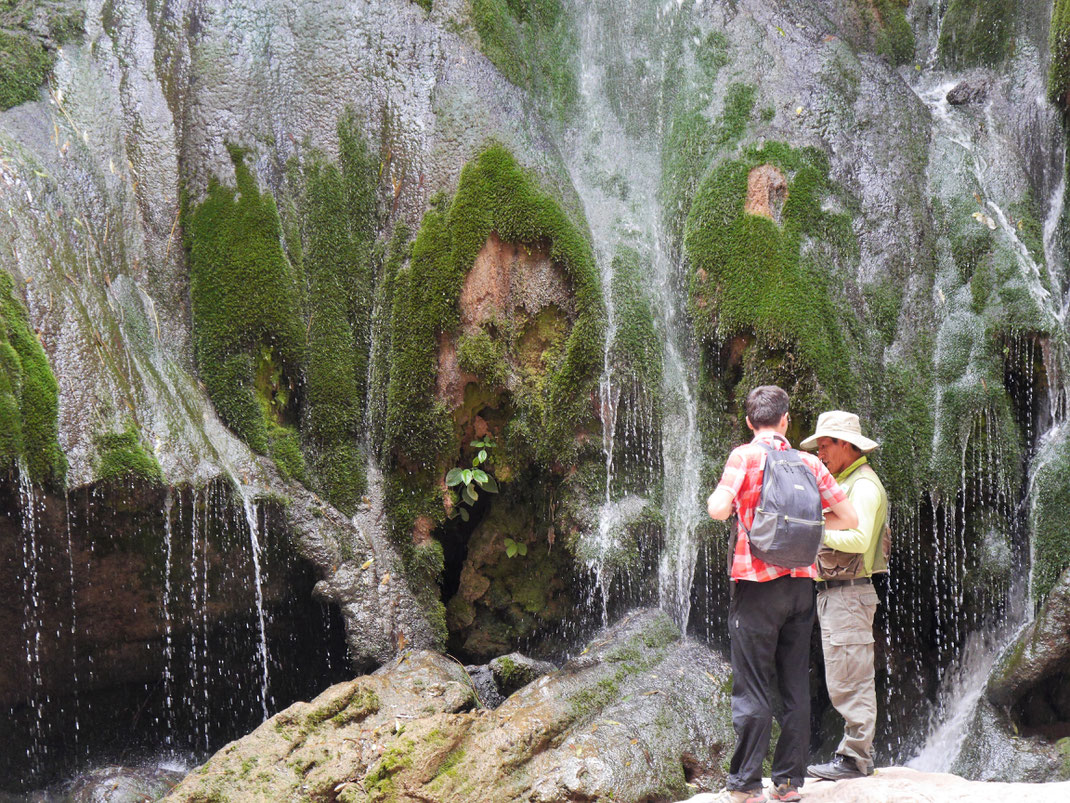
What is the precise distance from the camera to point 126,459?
5961 mm

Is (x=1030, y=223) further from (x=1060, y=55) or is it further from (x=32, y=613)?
(x=32, y=613)

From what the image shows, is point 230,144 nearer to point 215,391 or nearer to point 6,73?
point 6,73

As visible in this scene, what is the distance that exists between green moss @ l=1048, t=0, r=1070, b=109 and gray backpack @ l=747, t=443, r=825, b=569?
621cm

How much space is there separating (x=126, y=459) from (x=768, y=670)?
14.5 ft

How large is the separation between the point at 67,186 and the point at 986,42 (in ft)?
30.1

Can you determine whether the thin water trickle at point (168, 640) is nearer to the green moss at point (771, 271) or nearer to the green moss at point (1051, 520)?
the green moss at point (771, 271)

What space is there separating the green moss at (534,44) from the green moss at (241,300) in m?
2.75

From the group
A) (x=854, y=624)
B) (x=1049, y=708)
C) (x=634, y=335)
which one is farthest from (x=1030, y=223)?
(x=854, y=624)

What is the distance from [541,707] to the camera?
5.51m

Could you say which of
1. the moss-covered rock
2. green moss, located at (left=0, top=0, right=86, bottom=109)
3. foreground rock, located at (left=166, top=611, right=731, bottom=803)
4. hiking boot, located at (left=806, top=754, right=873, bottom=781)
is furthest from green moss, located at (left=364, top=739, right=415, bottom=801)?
green moss, located at (left=0, top=0, right=86, bottom=109)

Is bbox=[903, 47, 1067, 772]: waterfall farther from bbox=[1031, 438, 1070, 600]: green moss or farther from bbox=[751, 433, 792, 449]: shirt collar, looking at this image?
bbox=[751, 433, 792, 449]: shirt collar

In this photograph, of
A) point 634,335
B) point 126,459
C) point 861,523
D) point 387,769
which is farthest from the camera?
point 634,335

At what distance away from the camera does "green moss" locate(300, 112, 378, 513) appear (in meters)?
7.07

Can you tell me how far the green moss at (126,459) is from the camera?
232 inches
